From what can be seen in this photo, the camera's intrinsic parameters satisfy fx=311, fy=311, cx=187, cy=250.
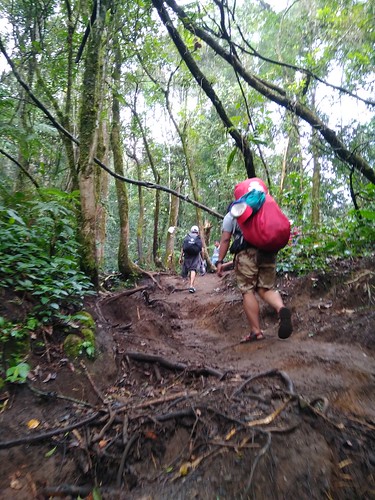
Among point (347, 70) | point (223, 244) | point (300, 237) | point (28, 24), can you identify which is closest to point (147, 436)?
point (223, 244)

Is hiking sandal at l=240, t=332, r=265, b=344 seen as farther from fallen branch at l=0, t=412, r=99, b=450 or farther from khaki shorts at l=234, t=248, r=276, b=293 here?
fallen branch at l=0, t=412, r=99, b=450

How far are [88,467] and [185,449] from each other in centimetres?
56

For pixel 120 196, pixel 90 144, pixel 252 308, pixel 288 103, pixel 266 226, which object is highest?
pixel 288 103

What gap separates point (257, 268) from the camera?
3.85 metres

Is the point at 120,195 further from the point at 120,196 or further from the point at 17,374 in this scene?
the point at 17,374

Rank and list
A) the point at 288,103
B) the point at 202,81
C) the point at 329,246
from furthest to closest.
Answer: the point at 288,103 < the point at 202,81 < the point at 329,246

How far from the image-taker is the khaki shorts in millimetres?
3844

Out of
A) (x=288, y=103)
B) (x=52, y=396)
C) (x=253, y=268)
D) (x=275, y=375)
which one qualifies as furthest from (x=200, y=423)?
(x=288, y=103)

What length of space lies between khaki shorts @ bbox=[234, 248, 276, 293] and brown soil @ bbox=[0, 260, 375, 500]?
74cm

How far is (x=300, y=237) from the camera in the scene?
5953 millimetres

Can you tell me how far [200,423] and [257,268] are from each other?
87.0 inches

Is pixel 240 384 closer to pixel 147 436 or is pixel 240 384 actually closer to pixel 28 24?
pixel 147 436

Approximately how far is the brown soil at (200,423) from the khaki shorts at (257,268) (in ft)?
2.42

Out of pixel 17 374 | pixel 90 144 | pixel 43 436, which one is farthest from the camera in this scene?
pixel 90 144
